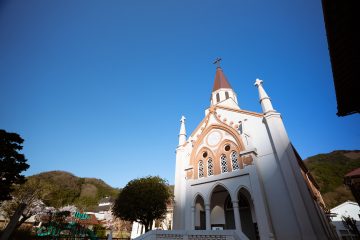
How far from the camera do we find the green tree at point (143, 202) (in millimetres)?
17688

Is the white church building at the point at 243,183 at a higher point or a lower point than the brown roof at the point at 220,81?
lower

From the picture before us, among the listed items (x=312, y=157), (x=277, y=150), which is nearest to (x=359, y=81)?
(x=277, y=150)

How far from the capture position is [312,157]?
77.2 meters

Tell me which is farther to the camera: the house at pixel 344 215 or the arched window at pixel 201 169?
the house at pixel 344 215

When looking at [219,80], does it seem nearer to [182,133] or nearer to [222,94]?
[222,94]

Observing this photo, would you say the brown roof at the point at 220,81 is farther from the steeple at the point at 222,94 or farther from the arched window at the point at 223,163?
the arched window at the point at 223,163

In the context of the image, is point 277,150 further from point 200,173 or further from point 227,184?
point 200,173

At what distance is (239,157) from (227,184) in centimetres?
267

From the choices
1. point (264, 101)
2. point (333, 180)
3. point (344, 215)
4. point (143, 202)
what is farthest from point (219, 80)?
point (333, 180)

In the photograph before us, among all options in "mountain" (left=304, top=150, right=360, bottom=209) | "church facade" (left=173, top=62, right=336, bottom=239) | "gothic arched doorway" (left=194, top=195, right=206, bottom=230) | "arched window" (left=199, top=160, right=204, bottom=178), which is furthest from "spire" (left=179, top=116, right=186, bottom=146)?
"mountain" (left=304, top=150, right=360, bottom=209)

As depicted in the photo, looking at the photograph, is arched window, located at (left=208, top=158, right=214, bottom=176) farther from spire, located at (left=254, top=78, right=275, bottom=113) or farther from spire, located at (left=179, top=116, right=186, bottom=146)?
spire, located at (left=254, top=78, right=275, bottom=113)

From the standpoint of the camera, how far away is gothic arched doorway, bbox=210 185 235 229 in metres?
17.9

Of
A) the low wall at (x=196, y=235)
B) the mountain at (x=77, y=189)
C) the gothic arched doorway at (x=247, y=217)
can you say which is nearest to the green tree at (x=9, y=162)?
the low wall at (x=196, y=235)

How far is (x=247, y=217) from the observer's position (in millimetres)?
17109
